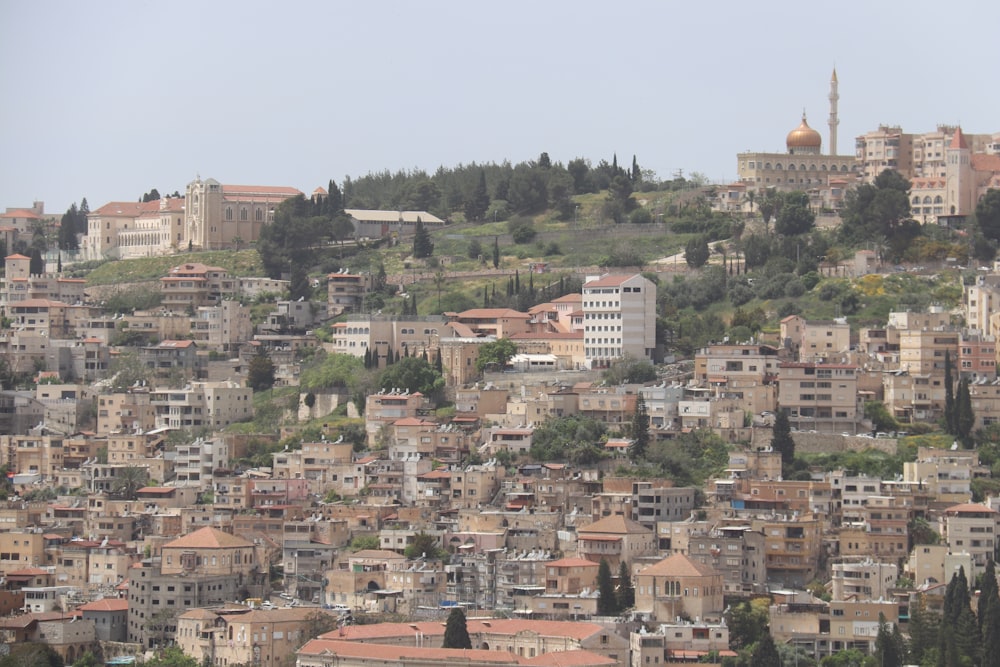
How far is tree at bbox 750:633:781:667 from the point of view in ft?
158

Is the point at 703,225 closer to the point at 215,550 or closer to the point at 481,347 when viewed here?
the point at 481,347

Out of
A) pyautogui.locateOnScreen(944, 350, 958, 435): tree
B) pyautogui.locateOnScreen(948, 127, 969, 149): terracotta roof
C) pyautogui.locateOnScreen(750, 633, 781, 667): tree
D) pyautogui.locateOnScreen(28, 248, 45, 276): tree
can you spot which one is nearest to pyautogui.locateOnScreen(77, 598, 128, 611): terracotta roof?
pyautogui.locateOnScreen(750, 633, 781, 667): tree

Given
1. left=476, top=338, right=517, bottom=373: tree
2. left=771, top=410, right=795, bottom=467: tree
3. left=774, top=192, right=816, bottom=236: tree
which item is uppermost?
left=774, top=192, right=816, bottom=236: tree

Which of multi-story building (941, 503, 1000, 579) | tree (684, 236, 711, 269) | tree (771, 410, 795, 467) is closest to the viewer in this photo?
multi-story building (941, 503, 1000, 579)

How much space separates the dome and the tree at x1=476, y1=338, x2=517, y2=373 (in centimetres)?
1996

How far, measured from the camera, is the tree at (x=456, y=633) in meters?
50.4

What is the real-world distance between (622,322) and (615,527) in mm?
13445

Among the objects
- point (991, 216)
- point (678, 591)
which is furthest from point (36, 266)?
point (678, 591)

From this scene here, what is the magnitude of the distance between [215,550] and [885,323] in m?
21.1

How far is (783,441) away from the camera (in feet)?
197

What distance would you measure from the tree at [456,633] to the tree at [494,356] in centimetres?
1853

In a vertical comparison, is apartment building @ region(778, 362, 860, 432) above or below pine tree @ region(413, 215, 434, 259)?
below

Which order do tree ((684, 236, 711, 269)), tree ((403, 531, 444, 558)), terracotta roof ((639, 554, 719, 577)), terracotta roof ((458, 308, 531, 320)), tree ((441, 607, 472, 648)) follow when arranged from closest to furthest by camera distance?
tree ((441, 607, 472, 648))
terracotta roof ((639, 554, 719, 577))
tree ((403, 531, 444, 558))
terracotta roof ((458, 308, 531, 320))
tree ((684, 236, 711, 269))

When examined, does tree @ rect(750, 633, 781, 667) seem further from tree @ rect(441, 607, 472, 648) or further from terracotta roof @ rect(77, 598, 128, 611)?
terracotta roof @ rect(77, 598, 128, 611)
